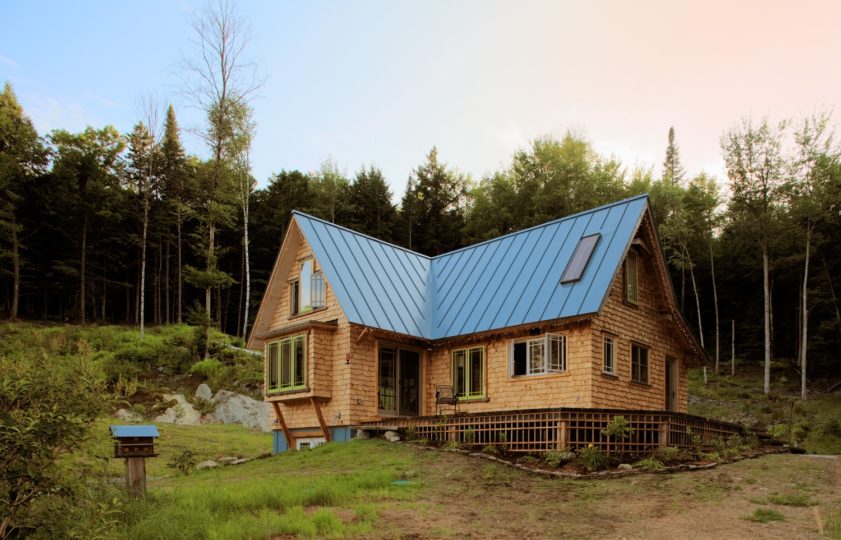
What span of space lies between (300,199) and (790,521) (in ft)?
154

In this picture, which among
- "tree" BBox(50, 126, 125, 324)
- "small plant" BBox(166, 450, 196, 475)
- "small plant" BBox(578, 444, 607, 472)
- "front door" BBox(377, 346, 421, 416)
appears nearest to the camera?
"small plant" BBox(578, 444, 607, 472)

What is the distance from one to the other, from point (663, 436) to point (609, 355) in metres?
3.34

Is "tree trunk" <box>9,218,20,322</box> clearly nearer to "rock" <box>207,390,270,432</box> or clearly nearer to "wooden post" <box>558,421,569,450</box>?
"rock" <box>207,390,270,432</box>

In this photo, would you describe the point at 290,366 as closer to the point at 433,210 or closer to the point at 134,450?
the point at 134,450

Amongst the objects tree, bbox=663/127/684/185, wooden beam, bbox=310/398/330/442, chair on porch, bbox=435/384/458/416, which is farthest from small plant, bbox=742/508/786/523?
tree, bbox=663/127/684/185

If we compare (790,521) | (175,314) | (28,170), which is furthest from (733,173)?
(28,170)

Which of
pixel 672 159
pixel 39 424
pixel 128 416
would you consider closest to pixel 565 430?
pixel 39 424

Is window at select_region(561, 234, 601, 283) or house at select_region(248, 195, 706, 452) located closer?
house at select_region(248, 195, 706, 452)

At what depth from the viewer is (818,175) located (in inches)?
1500

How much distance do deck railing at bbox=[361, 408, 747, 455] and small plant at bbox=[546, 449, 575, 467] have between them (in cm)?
31

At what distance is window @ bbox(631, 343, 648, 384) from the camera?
2123 centimetres

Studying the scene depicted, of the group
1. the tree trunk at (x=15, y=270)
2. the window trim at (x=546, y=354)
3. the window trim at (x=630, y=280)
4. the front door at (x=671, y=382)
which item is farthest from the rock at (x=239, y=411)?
the tree trunk at (x=15, y=270)

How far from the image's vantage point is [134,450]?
38.1 ft

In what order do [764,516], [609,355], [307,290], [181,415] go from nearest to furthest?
1. [764,516]
2. [609,355]
3. [307,290]
4. [181,415]
